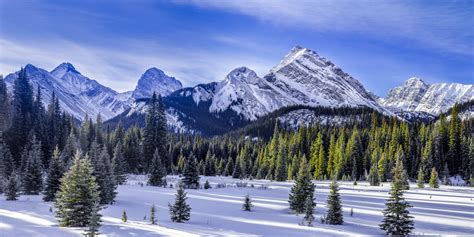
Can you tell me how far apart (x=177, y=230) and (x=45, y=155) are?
66.3 metres

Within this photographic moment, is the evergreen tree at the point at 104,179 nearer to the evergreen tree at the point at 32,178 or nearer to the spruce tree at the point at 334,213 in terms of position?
the evergreen tree at the point at 32,178

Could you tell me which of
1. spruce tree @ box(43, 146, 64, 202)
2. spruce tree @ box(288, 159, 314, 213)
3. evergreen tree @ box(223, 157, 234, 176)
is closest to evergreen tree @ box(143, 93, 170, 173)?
evergreen tree @ box(223, 157, 234, 176)

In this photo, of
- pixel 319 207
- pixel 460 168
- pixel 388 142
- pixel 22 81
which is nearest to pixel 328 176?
pixel 388 142

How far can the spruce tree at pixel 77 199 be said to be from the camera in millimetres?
15508

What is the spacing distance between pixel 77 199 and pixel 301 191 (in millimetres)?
13500

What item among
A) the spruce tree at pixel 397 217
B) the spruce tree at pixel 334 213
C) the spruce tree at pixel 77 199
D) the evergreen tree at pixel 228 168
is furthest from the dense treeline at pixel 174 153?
the spruce tree at pixel 397 217

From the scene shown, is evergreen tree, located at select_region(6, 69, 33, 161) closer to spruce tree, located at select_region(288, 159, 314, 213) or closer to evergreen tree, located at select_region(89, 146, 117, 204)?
evergreen tree, located at select_region(89, 146, 117, 204)

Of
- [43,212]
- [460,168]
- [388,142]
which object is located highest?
[388,142]

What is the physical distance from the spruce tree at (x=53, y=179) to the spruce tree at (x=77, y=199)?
353 inches

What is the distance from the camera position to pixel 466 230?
699 inches

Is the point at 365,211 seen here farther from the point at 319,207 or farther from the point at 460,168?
the point at 460,168

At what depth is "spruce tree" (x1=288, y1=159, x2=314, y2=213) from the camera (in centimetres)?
2265

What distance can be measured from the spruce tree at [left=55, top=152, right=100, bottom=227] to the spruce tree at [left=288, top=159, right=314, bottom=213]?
475 inches

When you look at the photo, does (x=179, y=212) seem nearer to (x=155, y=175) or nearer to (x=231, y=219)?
(x=231, y=219)
